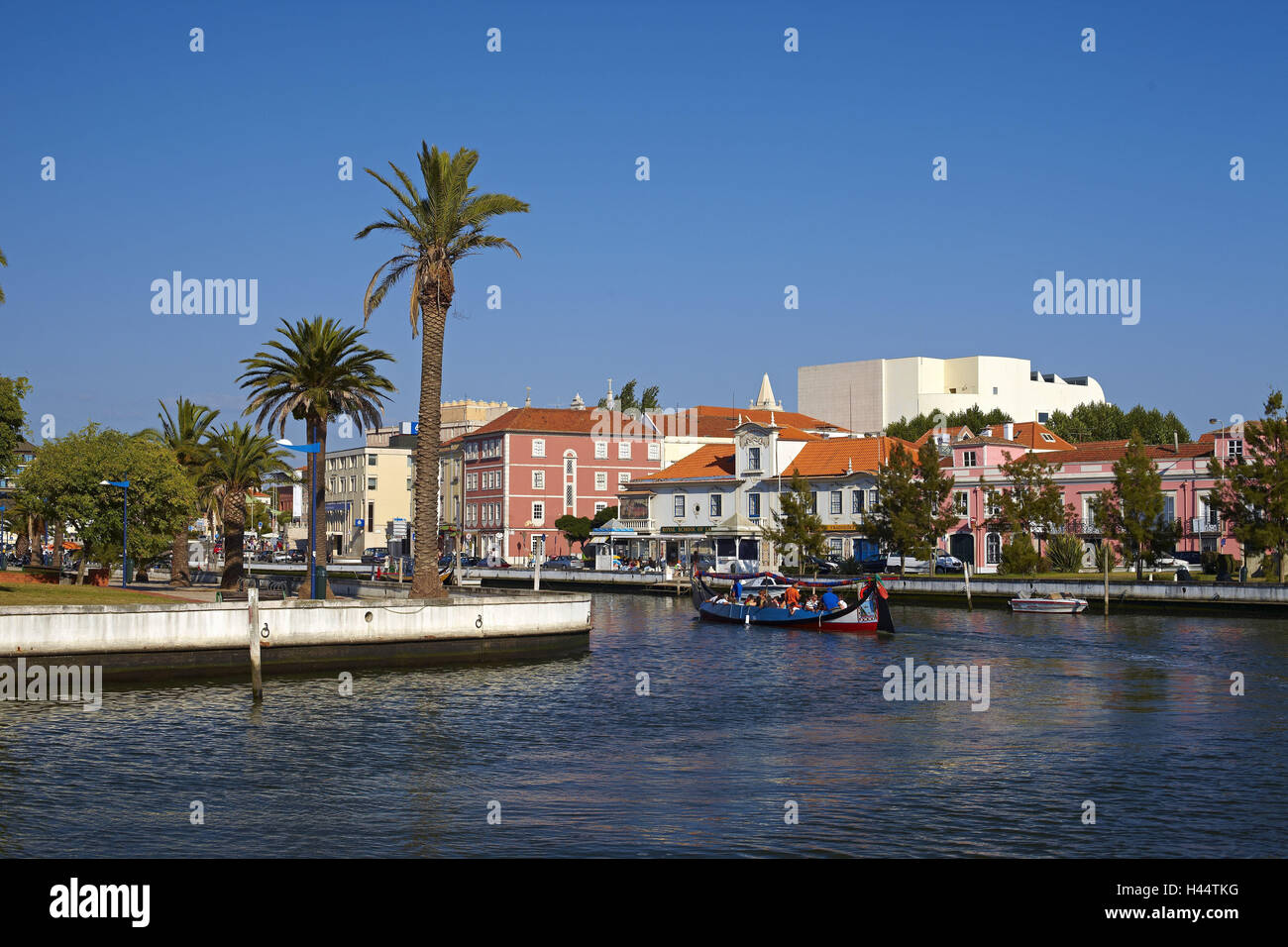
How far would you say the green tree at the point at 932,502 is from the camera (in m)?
87.8

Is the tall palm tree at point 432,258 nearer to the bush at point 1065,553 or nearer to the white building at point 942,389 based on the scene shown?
the bush at point 1065,553

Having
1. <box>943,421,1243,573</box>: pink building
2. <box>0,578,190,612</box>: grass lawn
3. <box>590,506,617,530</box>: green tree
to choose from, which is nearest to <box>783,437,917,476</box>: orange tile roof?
<box>943,421,1243,573</box>: pink building

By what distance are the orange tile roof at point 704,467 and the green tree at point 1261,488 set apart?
148 feet

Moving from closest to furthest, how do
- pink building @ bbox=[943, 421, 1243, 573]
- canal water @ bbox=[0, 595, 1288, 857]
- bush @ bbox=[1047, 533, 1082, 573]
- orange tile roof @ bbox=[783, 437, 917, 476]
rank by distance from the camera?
canal water @ bbox=[0, 595, 1288, 857] < pink building @ bbox=[943, 421, 1243, 573] < bush @ bbox=[1047, 533, 1082, 573] < orange tile roof @ bbox=[783, 437, 917, 476]

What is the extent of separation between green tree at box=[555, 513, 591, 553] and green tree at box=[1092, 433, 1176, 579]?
60.3 m

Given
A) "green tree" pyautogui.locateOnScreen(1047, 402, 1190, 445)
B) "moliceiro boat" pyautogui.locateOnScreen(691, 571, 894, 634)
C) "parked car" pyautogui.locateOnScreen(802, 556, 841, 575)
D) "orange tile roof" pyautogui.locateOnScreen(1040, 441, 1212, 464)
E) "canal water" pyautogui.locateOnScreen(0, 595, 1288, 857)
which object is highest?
"green tree" pyautogui.locateOnScreen(1047, 402, 1190, 445)

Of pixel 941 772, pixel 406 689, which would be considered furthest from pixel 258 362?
pixel 941 772

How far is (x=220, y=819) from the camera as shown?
21.3 m

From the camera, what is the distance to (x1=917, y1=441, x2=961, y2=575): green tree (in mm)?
87750

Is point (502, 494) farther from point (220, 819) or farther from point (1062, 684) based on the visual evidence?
point (220, 819)

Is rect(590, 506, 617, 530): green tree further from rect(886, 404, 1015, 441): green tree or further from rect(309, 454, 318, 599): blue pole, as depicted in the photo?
rect(309, 454, 318, 599): blue pole

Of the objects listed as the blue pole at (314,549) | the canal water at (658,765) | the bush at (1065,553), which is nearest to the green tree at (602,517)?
the bush at (1065,553)

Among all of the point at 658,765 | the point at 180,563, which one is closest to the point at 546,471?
the point at 180,563

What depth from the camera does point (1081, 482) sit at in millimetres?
85438
